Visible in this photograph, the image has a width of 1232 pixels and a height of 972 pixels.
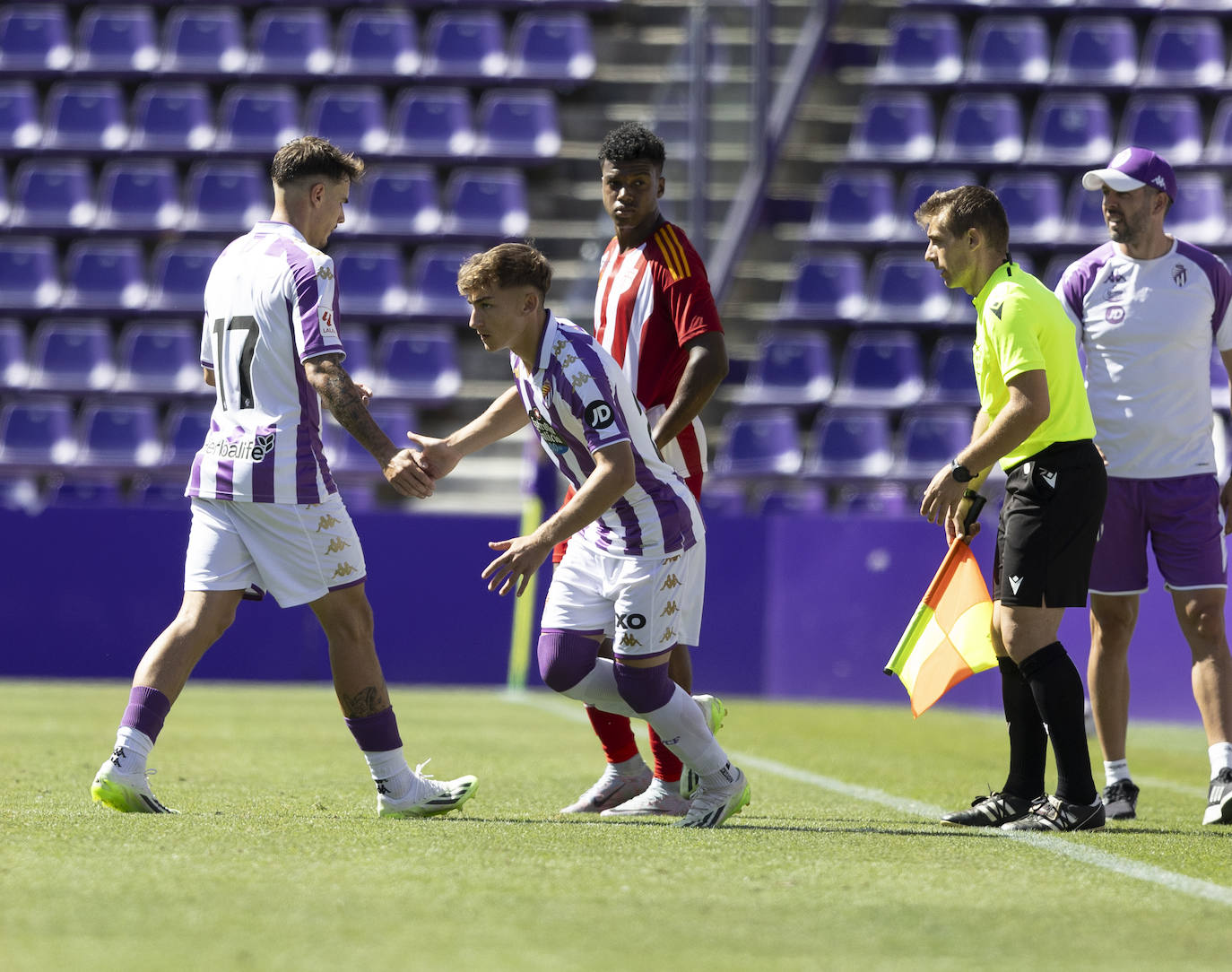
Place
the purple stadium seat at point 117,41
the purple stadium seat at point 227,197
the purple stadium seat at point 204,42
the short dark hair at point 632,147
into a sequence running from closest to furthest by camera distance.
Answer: the short dark hair at point 632,147 → the purple stadium seat at point 227,197 → the purple stadium seat at point 204,42 → the purple stadium seat at point 117,41

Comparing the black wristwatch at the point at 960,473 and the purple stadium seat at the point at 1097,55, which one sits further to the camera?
the purple stadium seat at the point at 1097,55

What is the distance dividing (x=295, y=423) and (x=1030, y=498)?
2.10m

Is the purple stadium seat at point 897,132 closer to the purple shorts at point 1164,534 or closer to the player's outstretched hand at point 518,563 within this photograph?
the purple shorts at point 1164,534

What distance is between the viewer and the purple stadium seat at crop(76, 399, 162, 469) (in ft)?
49.0

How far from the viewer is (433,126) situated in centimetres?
1728

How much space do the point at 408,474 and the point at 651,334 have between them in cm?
110

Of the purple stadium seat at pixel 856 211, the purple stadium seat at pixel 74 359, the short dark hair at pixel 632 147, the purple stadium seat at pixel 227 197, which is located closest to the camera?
the short dark hair at pixel 632 147

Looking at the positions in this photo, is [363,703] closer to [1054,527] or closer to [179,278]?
[1054,527]

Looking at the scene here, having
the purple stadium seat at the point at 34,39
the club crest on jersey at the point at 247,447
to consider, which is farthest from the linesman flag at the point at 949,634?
the purple stadium seat at the point at 34,39

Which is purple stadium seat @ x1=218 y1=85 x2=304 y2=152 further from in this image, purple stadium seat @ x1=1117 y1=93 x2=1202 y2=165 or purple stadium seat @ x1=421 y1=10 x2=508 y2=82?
purple stadium seat @ x1=1117 y1=93 x2=1202 y2=165

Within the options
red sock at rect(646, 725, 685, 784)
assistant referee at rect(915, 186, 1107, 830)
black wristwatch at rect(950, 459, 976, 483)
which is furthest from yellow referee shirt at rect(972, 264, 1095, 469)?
red sock at rect(646, 725, 685, 784)

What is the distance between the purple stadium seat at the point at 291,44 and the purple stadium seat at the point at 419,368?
3528mm

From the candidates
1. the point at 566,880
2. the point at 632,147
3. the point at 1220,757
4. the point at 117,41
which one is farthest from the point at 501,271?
the point at 117,41

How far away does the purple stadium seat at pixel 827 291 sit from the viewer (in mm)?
15609
